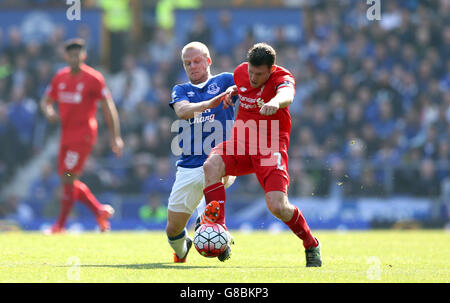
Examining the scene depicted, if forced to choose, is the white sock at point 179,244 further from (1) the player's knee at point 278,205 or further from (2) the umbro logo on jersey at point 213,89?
(2) the umbro logo on jersey at point 213,89

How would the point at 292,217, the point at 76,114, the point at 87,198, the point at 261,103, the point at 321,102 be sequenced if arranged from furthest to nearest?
the point at 321,102, the point at 76,114, the point at 87,198, the point at 261,103, the point at 292,217

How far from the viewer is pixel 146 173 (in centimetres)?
1722

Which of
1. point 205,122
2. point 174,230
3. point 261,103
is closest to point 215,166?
point 261,103

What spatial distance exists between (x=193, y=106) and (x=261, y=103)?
2.15ft

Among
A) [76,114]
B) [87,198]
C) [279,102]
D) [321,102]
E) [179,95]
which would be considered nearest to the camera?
[279,102]

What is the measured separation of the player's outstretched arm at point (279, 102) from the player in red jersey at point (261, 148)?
14 millimetres

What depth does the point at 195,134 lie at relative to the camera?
840 cm

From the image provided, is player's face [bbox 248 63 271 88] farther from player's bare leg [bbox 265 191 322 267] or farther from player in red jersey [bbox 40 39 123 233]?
player in red jersey [bbox 40 39 123 233]

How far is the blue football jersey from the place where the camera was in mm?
8306

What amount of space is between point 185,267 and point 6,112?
1258 centimetres

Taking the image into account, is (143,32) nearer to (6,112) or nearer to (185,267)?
(6,112)

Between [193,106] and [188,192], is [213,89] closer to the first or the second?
[193,106]

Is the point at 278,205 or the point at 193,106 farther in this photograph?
the point at 193,106

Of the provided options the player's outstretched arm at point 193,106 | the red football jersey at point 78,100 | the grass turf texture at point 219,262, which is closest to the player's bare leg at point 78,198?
the red football jersey at point 78,100
